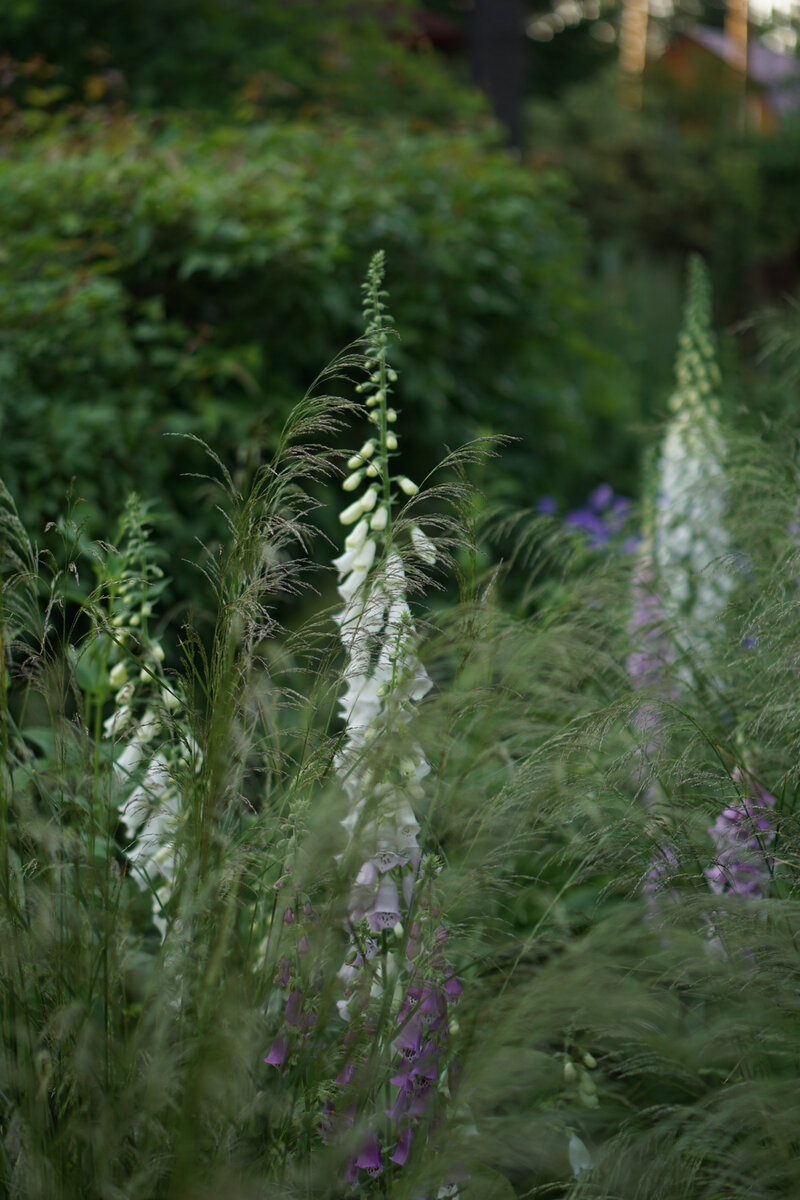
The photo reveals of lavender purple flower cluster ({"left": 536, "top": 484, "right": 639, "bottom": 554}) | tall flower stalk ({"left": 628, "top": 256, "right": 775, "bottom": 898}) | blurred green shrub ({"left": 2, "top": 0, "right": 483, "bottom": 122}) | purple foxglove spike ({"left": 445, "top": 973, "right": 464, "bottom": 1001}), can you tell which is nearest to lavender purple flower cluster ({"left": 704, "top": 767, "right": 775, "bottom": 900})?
tall flower stalk ({"left": 628, "top": 256, "right": 775, "bottom": 898})

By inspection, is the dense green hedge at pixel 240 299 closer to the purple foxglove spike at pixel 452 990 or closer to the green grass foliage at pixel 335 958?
the green grass foliage at pixel 335 958

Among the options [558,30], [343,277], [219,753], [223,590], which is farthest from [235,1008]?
[558,30]

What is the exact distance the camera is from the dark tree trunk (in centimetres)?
760

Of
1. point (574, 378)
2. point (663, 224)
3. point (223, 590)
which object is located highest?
point (663, 224)

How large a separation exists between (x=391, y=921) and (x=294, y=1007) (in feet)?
0.58

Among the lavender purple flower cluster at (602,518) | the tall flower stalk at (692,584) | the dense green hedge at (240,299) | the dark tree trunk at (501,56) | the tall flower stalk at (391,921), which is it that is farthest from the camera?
the dark tree trunk at (501,56)

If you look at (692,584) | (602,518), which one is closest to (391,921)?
(692,584)

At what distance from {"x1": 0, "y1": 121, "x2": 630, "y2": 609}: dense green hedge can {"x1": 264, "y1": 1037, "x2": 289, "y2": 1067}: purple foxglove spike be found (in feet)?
5.97

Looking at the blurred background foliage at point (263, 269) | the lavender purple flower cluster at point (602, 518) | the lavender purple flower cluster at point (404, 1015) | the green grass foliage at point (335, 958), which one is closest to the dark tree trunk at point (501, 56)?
the blurred background foliage at point (263, 269)

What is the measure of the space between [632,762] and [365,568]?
0.48 meters

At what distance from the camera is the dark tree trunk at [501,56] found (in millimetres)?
7598

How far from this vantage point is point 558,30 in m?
17.9

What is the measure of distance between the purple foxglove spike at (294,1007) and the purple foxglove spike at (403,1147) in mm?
203

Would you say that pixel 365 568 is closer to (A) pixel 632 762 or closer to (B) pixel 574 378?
(A) pixel 632 762
